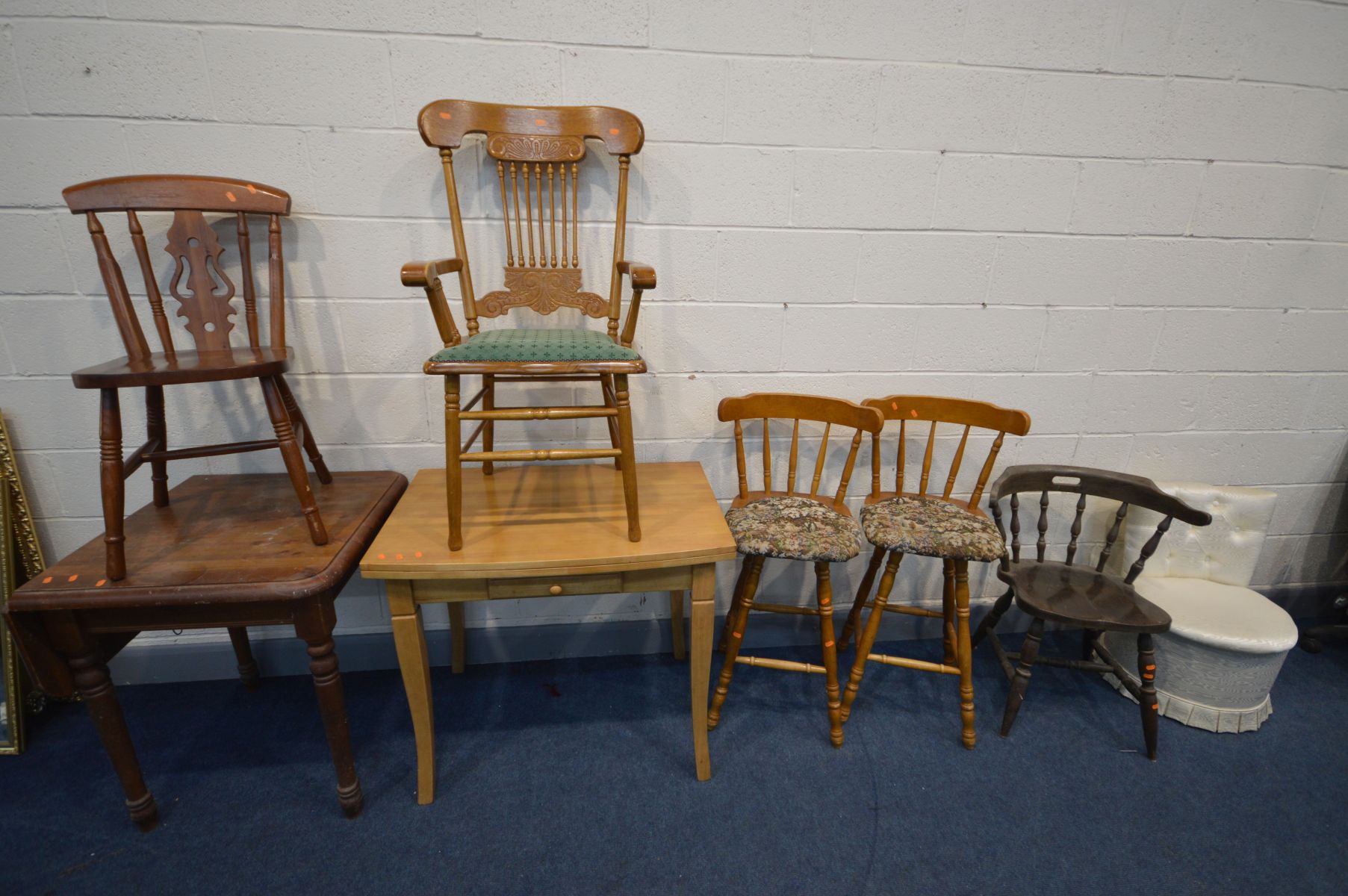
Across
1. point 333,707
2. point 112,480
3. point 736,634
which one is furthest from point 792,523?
point 112,480

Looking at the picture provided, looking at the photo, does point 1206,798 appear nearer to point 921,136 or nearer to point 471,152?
point 921,136

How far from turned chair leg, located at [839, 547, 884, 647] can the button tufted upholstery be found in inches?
33.3

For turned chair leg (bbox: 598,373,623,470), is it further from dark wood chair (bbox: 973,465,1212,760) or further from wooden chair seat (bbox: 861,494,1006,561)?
dark wood chair (bbox: 973,465,1212,760)

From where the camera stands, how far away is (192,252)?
1.39 metres

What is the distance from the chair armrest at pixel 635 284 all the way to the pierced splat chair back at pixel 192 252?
830 millimetres

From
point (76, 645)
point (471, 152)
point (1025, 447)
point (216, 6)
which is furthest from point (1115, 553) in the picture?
point (216, 6)

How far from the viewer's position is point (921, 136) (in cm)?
161

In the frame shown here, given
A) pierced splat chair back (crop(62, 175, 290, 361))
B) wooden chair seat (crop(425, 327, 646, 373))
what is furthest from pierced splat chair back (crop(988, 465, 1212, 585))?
pierced splat chair back (crop(62, 175, 290, 361))

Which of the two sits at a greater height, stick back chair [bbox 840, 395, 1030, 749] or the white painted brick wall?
the white painted brick wall

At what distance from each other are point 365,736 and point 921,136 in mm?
2276

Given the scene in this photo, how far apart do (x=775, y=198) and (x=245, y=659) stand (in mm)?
2069

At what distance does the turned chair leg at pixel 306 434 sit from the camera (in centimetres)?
149

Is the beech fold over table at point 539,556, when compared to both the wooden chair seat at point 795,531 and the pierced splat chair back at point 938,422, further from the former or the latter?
the pierced splat chair back at point 938,422

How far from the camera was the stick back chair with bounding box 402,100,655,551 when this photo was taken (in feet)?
4.06
